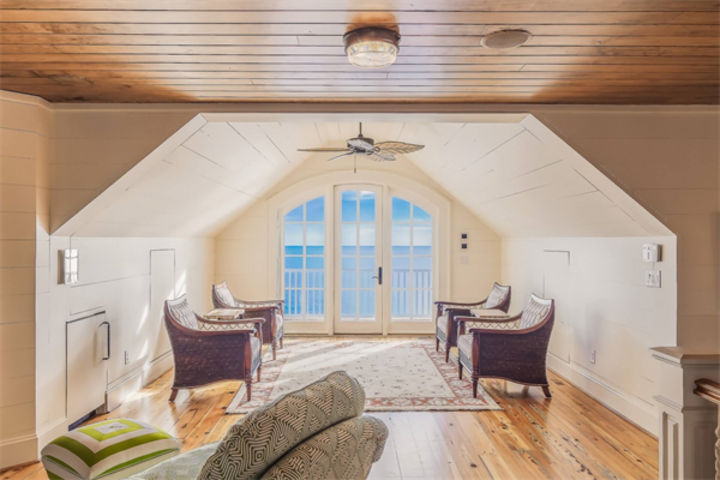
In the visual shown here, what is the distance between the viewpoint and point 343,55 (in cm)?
220

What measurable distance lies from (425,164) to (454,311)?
1980mm

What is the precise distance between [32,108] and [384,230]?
4668mm

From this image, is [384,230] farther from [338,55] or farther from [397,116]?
[338,55]

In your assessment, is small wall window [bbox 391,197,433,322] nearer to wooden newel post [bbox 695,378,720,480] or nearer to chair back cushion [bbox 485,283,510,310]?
chair back cushion [bbox 485,283,510,310]

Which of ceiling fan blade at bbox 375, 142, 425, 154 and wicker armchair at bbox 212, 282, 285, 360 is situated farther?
wicker armchair at bbox 212, 282, 285, 360

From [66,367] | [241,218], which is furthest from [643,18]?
[241,218]

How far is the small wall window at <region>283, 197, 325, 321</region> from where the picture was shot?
687 centimetres

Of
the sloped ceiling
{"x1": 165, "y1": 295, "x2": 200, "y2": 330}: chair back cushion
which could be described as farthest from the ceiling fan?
{"x1": 165, "y1": 295, "x2": 200, "y2": 330}: chair back cushion

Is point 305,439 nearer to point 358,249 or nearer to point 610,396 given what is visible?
point 610,396

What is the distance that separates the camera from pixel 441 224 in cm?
679

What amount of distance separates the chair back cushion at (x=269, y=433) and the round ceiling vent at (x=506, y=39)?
5.24 feet

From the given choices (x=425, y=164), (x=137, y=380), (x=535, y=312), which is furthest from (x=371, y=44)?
(x=425, y=164)

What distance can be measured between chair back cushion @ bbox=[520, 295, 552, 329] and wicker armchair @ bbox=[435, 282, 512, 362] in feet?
2.86

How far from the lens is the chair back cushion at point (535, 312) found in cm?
419
